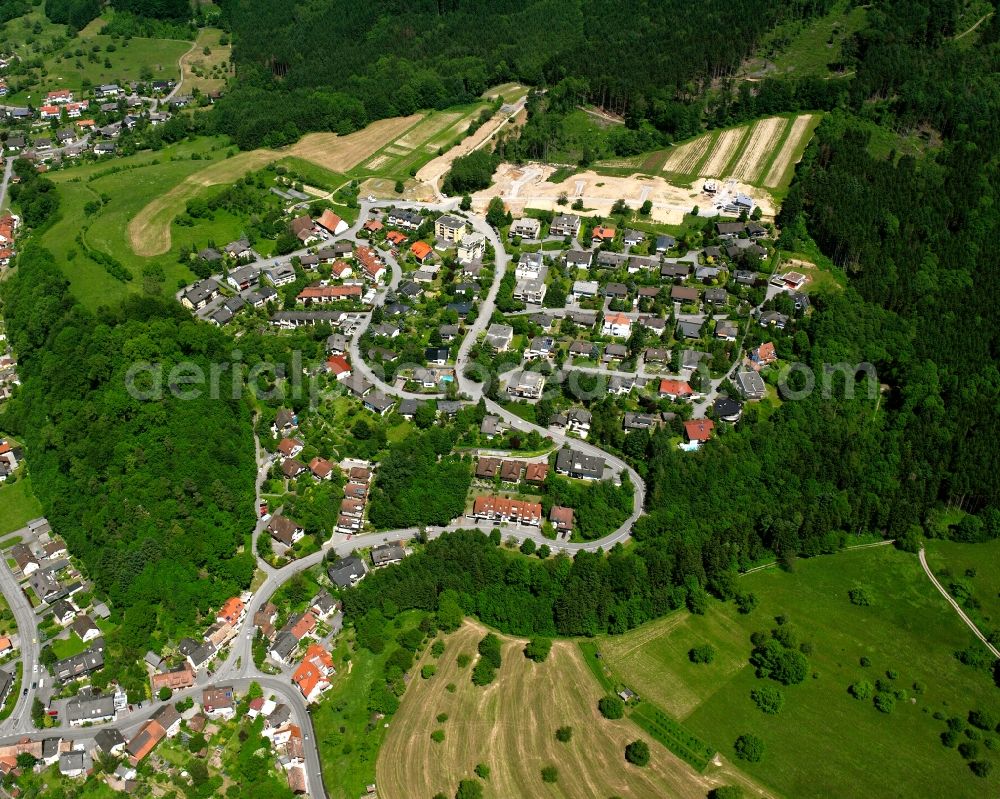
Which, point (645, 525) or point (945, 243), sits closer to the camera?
point (645, 525)

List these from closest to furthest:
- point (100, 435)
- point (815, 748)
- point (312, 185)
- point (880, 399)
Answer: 1. point (815, 748)
2. point (100, 435)
3. point (880, 399)
4. point (312, 185)

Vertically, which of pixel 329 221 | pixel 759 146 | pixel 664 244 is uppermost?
pixel 759 146

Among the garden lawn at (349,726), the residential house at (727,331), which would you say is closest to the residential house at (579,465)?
the garden lawn at (349,726)

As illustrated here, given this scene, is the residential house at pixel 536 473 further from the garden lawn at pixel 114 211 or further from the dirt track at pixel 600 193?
the garden lawn at pixel 114 211

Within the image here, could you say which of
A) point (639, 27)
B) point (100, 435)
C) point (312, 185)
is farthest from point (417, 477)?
point (639, 27)

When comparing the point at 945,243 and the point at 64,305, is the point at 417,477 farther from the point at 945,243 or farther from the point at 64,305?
the point at 945,243

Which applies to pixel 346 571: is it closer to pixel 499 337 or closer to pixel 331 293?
pixel 499 337

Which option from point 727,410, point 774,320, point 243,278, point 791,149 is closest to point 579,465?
point 727,410
